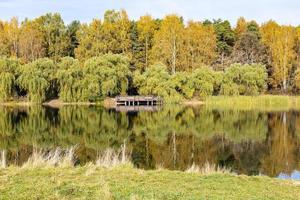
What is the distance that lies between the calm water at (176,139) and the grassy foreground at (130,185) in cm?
434

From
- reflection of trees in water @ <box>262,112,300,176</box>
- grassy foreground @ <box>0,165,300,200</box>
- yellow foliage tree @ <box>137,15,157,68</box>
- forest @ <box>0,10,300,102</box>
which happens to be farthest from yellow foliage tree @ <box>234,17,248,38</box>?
grassy foreground @ <box>0,165,300,200</box>

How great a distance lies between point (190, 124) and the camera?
3155cm

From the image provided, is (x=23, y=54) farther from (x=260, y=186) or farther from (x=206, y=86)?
(x=260, y=186)

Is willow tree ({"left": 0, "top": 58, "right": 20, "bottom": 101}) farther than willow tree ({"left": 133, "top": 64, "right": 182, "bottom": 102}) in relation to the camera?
No

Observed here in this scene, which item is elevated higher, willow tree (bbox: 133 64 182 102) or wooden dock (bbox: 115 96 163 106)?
willow tree (bbox: 133 64 182 102)

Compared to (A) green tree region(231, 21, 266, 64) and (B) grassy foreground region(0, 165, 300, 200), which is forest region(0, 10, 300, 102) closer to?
(A) green tree region(231, 21, 266, 64)

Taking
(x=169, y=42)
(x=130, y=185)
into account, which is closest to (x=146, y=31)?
(x=169, y=42)

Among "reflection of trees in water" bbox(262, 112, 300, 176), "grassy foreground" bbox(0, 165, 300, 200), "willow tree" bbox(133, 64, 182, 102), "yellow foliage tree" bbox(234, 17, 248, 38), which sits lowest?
"reflection of trees in water" bbox(262, 112, 300, 176)

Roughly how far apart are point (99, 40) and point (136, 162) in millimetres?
47898

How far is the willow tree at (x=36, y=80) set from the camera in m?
52.9

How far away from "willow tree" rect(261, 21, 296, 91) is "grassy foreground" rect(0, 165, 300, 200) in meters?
52.3

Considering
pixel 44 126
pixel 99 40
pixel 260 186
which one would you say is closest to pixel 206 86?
pixel 99 40

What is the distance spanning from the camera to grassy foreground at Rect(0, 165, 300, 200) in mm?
9430

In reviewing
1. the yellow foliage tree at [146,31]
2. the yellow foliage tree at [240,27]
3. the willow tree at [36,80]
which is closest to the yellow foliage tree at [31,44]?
the willow tree at [36,80]
